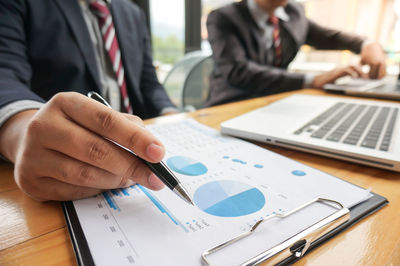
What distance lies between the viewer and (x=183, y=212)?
0.23m

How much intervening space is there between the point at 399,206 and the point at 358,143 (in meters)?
0.12

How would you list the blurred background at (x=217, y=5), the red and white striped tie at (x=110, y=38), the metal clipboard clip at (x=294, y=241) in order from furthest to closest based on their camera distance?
the blurred background at (x=217, y=5) < the red and white striped tie at (x=110, y=38) < the metal clipboard clip at (x=294, y=241)

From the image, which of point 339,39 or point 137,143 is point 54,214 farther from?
point 339,39

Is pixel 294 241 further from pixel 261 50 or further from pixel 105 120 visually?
pixel 261 50

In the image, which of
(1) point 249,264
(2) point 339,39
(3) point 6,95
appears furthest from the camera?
(2) point 339,39

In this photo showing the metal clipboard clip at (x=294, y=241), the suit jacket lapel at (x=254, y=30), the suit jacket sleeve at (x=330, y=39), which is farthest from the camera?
the suit jacket sleeve at (x=330, y=39)

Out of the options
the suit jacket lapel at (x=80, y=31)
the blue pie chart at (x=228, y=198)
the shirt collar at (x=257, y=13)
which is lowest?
the blue pie chart at (x=228, y=198)

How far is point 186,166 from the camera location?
32 cm

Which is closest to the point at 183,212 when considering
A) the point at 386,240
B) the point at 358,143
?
the point at 386,240

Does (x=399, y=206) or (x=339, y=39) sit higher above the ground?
(x=339, y=39)

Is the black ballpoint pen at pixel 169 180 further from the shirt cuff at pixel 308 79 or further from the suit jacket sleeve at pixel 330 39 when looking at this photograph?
the suit jacket sleeve at pixel 330 39

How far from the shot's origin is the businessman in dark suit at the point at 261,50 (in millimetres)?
986

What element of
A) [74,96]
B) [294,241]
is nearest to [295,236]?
[294,241]

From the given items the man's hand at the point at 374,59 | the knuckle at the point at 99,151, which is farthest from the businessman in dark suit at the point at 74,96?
the man's hand at the point at 374,59
